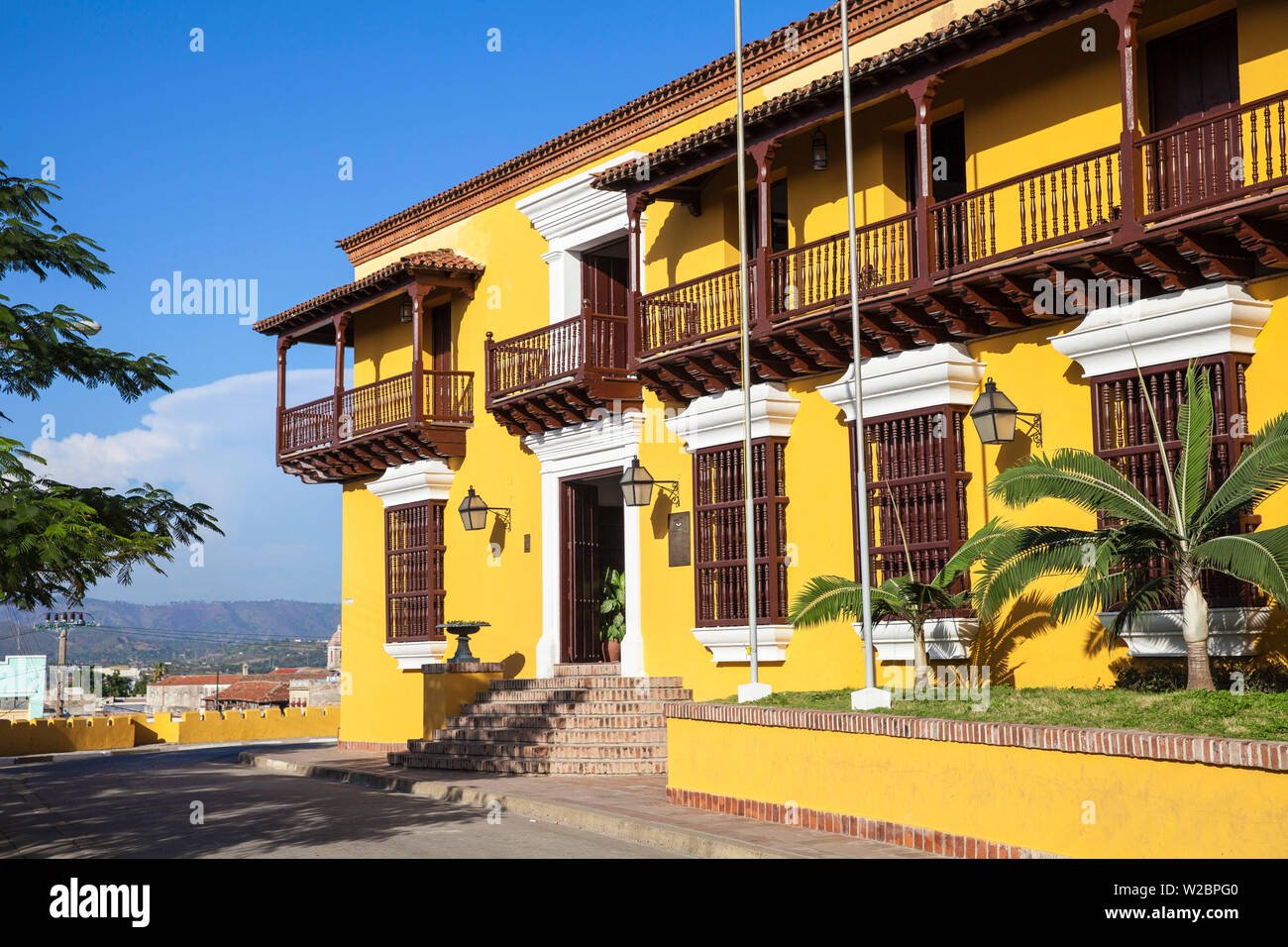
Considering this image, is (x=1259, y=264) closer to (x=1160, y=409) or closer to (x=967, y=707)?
(x=1160, y=409)

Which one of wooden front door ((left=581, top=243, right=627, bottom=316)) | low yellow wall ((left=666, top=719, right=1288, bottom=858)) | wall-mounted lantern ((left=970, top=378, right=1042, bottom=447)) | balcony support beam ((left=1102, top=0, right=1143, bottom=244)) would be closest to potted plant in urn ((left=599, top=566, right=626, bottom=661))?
wooden front door ((left=581, top=243, right=627, bottom=316))

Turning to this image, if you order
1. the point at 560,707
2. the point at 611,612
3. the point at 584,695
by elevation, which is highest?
the point at 611,612

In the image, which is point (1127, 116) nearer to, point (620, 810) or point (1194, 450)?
point (1194, 450)

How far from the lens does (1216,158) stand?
427 inches

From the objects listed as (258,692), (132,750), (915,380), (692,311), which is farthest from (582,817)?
(258,692)

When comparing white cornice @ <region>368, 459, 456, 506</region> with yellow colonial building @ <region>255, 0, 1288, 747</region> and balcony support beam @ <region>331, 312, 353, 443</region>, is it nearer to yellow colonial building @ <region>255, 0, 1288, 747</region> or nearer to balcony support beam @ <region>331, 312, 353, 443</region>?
yellow colonial building @ <region>255, 0, 1288, 747</region>

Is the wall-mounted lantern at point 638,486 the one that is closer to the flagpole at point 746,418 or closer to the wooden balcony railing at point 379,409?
the flagpole at point 746,418

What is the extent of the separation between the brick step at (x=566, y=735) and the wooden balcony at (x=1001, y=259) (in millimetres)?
4060

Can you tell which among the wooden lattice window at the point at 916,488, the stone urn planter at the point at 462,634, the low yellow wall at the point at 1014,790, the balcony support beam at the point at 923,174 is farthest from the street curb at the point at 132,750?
the balcony support beam at the point at 923,174

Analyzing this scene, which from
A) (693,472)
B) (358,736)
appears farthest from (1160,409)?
(358,736)

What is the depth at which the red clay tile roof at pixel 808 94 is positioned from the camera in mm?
12219

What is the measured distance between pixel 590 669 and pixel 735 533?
12.7ft

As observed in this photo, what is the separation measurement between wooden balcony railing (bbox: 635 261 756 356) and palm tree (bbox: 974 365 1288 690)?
195 inches
